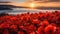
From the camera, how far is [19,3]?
3.06ft

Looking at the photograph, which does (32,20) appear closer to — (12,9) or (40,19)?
(40,19)

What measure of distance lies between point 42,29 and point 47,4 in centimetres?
36

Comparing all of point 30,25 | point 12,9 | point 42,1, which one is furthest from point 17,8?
point 30,25

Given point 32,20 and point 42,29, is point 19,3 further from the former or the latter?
point 42,29

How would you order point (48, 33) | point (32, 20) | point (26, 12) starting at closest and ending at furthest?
point (48, 33) → point (32, 20) → point (26, 12)

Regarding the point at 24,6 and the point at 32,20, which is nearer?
the point at 32,20

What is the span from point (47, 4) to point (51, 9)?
0.16 feet

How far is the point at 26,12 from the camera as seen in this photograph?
903 mm

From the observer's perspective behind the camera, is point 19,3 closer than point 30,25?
No

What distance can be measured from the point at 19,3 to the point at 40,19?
0.24 meters

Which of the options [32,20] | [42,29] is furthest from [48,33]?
[32,20]

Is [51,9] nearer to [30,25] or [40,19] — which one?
[40,19]

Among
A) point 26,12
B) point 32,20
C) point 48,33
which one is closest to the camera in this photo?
point 48,33

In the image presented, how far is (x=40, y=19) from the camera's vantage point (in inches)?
29.7
